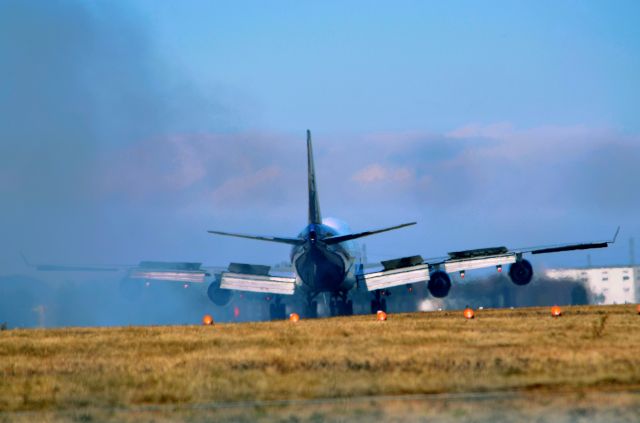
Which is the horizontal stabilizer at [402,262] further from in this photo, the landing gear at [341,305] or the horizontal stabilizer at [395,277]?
the landing gear at [341,305]

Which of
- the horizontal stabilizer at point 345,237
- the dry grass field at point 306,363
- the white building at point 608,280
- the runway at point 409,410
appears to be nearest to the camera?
the runway at point 409,410

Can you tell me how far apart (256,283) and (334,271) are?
6300 millimetres

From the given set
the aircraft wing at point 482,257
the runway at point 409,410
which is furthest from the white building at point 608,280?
the runway at point 409,410

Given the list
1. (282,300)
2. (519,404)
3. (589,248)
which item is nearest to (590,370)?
(519,404)

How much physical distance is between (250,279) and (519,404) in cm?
5630

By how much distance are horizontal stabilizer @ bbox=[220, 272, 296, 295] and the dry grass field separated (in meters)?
36.0

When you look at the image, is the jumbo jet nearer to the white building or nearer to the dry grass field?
the white building

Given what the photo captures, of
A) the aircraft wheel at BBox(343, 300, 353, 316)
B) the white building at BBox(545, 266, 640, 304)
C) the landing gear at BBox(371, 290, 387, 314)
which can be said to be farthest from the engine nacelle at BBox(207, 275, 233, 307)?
the white building at BBox(545, 266, 640, 304)

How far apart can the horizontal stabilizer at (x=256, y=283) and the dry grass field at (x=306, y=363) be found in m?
36.0

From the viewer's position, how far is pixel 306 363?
1021 inches

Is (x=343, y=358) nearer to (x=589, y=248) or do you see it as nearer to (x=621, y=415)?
(x=621, y=415)

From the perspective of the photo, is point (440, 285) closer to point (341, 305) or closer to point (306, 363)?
point (341, 305)

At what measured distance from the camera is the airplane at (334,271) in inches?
2702

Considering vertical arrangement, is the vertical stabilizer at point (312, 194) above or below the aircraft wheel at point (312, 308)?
above
